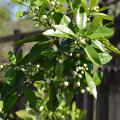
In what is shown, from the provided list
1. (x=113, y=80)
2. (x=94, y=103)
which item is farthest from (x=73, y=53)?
(x=113, y=80)

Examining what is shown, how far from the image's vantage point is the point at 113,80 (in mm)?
6188

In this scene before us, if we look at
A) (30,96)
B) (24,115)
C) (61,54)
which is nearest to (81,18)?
(61,54)

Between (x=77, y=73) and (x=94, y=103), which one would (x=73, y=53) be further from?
(x=94, y=103)

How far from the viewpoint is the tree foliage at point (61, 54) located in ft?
5.12

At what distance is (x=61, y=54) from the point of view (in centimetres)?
165

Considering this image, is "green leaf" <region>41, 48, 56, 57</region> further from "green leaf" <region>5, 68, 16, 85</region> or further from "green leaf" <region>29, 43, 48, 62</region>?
"green leaf" <region>5, 68, 16, 85</region>

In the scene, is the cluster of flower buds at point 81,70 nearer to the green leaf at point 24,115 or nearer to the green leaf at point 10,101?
the green leaf at point 10,101

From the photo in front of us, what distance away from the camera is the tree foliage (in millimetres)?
1560

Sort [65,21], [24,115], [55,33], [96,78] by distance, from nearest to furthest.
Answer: [55,33] < [65,21] < [96,78] < [24,115]

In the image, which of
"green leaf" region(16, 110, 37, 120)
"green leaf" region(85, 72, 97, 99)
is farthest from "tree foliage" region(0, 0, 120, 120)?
"green leaf" region(16, 110, 37, 120)

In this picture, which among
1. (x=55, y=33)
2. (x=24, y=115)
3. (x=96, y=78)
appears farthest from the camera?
(x=24, y=115)

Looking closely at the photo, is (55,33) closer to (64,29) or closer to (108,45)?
(64,29)

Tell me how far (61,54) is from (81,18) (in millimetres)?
159

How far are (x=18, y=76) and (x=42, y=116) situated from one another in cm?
77
